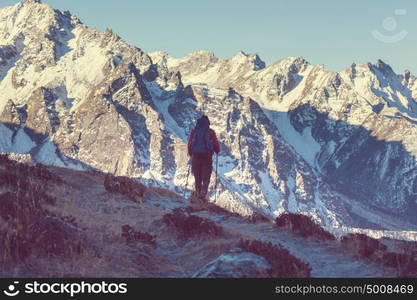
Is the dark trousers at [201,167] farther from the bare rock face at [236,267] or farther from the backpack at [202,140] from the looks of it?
the bare rock face at [236,267]

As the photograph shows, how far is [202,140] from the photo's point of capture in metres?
23.1

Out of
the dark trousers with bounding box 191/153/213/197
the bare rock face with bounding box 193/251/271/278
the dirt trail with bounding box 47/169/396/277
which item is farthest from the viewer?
the dark trousers with bounding box 191/153/213/197

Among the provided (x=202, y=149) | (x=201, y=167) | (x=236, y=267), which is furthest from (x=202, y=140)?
(x=236, y=267)

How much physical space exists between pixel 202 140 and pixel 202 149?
400 millimetres

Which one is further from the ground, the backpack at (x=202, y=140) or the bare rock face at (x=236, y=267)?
the backpack at (x=202, y=140)

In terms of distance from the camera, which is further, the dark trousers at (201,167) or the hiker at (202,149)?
the dark trousers at (201,167)

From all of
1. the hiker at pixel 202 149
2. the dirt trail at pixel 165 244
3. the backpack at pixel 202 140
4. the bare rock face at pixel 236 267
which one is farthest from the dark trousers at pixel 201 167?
the bare rock face at pixel 236 267

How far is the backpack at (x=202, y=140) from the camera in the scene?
2292 cm

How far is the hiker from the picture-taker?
23.0 metres

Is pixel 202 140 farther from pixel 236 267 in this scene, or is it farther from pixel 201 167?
→ pixel 236 267

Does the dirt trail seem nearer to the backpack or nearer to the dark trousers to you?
the dark trousers

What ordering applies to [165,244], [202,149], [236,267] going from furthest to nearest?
[202,149], [165,244], [236,267]

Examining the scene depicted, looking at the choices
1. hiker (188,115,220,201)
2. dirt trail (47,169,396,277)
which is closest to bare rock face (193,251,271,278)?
dirt trail (47,169,396,277)

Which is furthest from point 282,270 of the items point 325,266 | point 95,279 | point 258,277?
point 95,279
